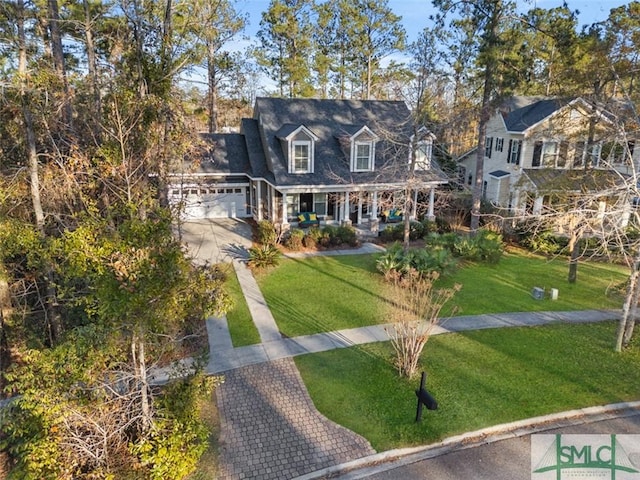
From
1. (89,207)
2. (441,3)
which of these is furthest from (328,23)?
(89,207)

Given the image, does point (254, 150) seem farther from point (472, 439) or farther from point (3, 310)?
point (472, 439)

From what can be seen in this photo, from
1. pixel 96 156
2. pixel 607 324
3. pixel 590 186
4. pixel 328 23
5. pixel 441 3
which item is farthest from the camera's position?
pixel 328 23

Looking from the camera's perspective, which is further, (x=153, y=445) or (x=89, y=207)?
(x=153, y=445)

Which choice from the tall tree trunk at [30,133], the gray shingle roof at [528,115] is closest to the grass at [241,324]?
the tall tree trunk at [30,133]

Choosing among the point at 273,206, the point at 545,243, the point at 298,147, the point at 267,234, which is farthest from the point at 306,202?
the point at 545,243

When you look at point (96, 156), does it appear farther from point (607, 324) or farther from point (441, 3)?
point (441, 3)

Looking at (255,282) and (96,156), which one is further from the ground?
(96,156)

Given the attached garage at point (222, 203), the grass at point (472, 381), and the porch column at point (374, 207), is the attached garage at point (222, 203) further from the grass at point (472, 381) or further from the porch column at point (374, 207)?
the grass at point (472, 381)
